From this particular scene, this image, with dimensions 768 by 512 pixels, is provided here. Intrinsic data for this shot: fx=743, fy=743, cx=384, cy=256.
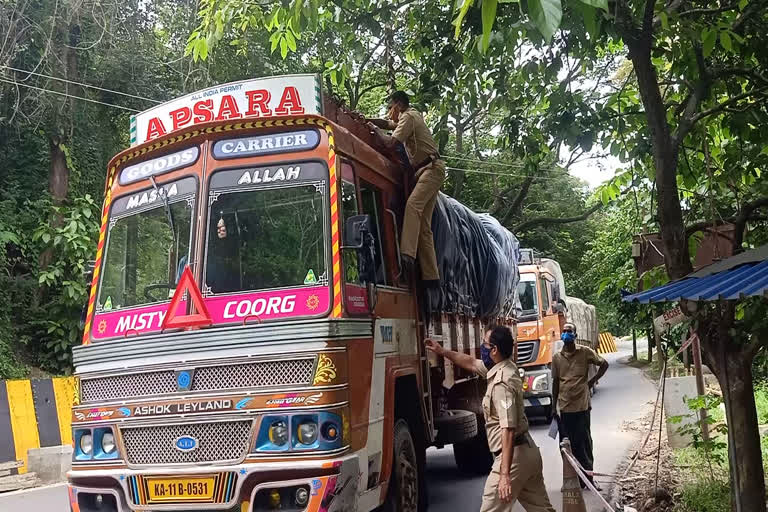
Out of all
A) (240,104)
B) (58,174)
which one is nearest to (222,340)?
(240,104)

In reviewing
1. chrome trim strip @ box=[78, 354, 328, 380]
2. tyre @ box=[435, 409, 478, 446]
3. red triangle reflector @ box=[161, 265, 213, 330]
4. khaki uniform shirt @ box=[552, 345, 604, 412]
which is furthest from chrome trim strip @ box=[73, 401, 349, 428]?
khaki uniform shirt @ box=[552, 345, 604, 412]

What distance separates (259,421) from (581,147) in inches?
158

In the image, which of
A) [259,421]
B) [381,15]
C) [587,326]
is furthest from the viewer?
[587,326]

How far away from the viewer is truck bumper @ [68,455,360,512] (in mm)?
4371

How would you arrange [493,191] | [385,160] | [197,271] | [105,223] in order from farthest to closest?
1. [493,191]
2. [385,160]
3. [105,223]
4. [197,271]

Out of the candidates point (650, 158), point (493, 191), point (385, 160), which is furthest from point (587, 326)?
point (385, 160)

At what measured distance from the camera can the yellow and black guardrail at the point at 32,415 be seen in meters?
10.4

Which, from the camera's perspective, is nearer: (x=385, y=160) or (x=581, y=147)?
(x=385, y=160)

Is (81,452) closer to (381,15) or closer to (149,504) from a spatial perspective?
(149,504)

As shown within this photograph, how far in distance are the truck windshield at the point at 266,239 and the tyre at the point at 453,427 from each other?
8.88 ft

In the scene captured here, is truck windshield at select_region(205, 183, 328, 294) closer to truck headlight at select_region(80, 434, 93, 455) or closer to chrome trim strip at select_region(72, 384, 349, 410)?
Answer: chrome trim strip at select_region(72, 384, 349, 410)

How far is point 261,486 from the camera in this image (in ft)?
14.4

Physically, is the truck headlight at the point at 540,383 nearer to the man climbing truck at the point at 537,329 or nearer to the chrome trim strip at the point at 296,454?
the man climbing truck at the point at 537,329

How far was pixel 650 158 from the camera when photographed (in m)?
7.62
